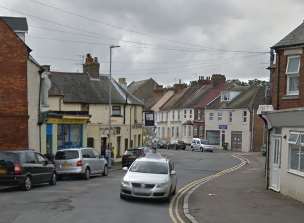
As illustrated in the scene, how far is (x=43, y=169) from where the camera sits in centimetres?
2456

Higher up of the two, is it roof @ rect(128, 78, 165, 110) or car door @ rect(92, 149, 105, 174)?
roof @ rect(128, 78, 165, 110)

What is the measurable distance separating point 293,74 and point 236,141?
57.7 metres

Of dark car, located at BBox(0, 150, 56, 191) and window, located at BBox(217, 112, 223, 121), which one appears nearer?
dark car, located at BBox(0, 150, 56, 191)

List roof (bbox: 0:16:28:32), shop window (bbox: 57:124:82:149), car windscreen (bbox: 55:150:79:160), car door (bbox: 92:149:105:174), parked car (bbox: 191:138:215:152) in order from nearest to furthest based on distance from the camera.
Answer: car windscreen (bbox: 55:150:79:160) < car door (bbox: 92:149:105:174) < roof (bbox: 0:16:28:32) < shop window (bbox: 57:124:82:149) < parked car (bbox: 191:138:215:152)

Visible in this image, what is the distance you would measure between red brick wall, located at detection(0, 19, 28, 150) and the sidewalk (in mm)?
10608

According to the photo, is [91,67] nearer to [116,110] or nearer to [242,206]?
[116,110]

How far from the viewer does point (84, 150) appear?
31062mm

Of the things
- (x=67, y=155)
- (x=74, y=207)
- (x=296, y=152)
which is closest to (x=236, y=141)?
(x=67, y=155)

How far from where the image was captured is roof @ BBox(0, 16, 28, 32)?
36.7 m

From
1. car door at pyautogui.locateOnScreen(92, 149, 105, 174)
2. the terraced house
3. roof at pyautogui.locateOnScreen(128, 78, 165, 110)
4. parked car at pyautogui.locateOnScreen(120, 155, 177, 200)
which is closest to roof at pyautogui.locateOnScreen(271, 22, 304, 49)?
parked car at pyautogui.locateOnScreen(120, 155, 177, 200)

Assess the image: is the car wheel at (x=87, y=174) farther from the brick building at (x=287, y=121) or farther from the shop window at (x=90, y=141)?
the shop window at (x=90, y=141)

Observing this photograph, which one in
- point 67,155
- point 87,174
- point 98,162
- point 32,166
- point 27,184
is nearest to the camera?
point 27,184

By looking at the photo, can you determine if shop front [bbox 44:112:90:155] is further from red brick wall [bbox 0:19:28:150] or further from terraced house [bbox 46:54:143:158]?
red brick wall [bbox 0:19:28:150]

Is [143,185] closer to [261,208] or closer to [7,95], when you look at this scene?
[261,208]
